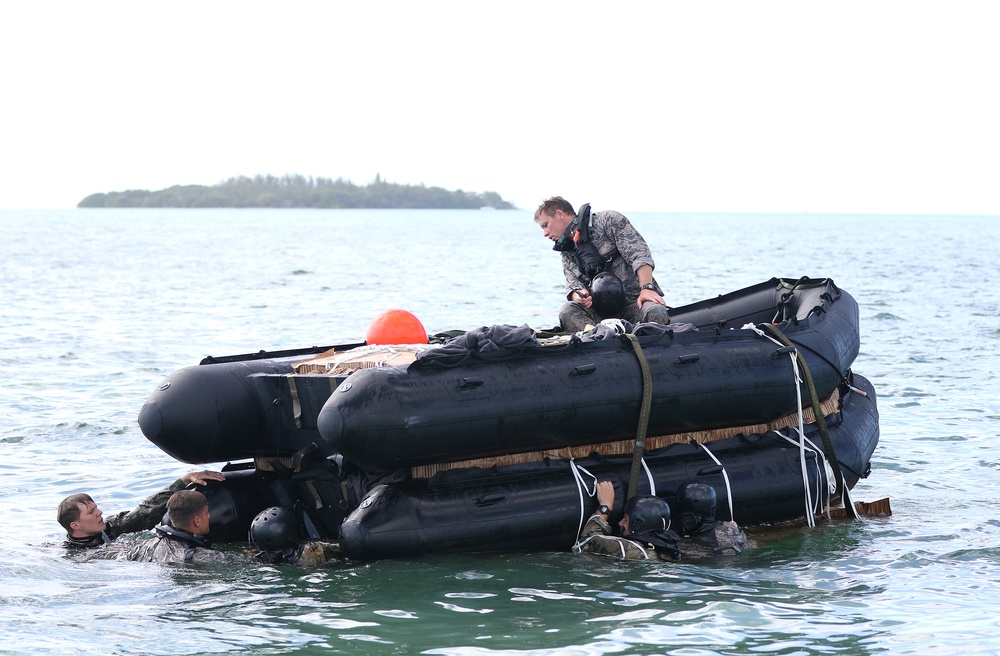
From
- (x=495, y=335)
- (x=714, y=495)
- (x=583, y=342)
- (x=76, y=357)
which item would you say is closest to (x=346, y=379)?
(x=495, y=335)

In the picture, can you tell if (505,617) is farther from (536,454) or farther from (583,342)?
(583,342)

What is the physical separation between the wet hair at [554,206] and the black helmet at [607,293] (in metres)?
0.60

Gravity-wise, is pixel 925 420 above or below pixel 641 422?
below

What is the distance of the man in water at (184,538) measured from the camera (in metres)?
6.80

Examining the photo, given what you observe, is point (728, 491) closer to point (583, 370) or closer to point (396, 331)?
point (583, 370)

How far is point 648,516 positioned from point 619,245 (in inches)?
107

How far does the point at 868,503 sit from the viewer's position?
8.22 m

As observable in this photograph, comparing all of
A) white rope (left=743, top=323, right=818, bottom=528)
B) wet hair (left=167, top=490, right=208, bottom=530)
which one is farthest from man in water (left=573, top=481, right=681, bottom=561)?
wet hair (left=167, top=490, right=208, bottom=530)

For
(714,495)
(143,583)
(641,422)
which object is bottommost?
(143,583)

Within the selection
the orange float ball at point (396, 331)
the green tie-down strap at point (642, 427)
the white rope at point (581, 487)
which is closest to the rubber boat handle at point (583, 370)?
the green tie-down strap at point (642, 427)

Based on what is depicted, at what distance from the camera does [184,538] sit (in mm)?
6832

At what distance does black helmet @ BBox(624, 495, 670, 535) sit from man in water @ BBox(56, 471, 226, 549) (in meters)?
2.78

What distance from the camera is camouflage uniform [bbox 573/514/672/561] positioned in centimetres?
677

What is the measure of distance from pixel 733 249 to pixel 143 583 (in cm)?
6033
